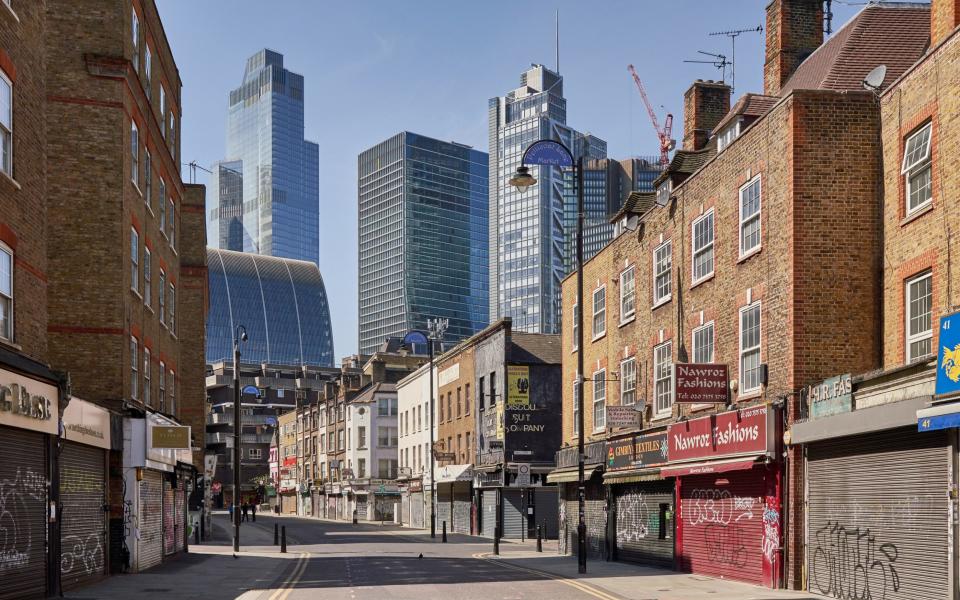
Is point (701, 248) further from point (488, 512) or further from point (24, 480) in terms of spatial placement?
point (488, 512)

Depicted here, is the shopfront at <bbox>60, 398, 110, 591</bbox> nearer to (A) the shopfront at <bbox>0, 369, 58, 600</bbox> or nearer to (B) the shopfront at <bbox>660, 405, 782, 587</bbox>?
(A) the shopfront at <bbox>0, 369, 58, 600</bbox>

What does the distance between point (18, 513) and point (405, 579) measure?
34.3ft

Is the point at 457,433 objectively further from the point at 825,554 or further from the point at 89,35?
the point at 825,554

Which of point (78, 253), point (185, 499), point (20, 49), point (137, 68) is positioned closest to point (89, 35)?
point (137, 68)

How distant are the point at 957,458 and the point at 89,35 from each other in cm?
2468

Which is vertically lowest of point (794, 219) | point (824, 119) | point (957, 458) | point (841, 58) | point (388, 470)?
point (388, 470)

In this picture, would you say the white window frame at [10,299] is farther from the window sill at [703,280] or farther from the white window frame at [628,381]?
the white window frame at [628,381]

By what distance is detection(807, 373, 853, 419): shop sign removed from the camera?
20.9 metres

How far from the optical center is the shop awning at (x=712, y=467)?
24.3 metres

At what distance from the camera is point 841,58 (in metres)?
28.9

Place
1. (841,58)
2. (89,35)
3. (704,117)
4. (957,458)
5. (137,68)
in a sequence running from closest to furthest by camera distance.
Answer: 1. (957,458)
2. (841,58)
3. (89,35)
4. (137,68)
5. (704,117)

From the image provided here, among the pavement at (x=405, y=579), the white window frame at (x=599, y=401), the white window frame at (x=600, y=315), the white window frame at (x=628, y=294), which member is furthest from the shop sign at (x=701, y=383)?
the white window frame at (x=600, y=315)

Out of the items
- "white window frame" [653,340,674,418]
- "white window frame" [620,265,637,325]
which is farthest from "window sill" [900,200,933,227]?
"white window frame" [620,265,637,325]

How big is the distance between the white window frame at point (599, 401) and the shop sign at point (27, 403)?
65.3 ft
